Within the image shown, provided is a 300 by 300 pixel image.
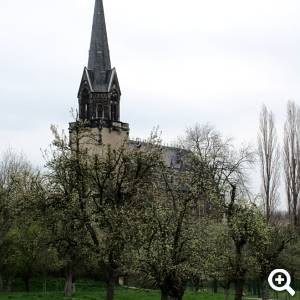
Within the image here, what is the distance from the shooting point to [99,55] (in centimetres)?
7912

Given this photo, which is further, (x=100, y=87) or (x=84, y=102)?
(x=84, y=102)

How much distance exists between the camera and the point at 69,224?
1101 inches

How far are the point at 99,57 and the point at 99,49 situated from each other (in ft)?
3.24

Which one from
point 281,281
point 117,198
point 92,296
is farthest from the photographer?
point 92,296

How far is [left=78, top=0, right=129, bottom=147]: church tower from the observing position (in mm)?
77750

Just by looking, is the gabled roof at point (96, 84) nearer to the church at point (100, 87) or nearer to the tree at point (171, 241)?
the church at point (100, 87)

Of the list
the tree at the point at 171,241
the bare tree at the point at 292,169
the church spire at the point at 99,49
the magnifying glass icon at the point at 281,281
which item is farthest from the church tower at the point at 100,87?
the magnifying glass icon at the point at 281,281

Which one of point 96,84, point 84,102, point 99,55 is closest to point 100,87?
point 96,84

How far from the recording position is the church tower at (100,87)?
7775cm

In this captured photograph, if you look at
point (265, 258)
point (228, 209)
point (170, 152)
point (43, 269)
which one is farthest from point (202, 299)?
point (170, 152)

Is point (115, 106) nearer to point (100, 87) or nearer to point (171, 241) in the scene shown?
point (100, 87)

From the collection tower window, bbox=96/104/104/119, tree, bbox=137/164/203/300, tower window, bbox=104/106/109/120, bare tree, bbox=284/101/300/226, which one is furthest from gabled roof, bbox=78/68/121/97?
tree, bbox=137/164/203/300

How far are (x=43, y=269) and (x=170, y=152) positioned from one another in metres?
44.9

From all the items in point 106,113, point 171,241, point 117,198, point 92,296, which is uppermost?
point 106,113
